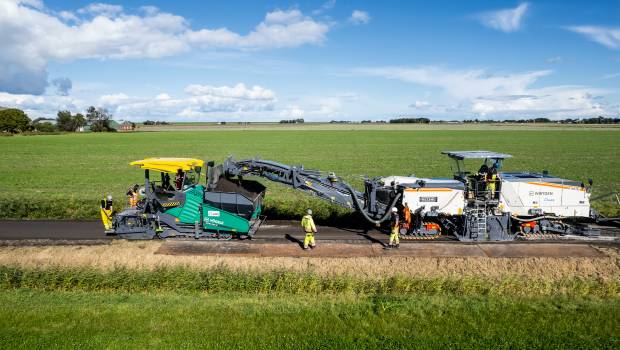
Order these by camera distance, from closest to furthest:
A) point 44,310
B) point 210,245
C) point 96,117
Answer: point 44,310
point 210,245
point 96,117

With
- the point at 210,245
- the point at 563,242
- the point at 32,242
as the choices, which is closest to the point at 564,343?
the point at 563,242

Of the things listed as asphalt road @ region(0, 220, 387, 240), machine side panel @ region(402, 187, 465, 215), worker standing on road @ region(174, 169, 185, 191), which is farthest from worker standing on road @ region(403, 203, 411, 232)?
worker standing on road @ region(174, 169, 185, 191)

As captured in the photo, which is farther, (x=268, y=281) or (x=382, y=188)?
(x=382, y=188)

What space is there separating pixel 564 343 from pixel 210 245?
34.9ft

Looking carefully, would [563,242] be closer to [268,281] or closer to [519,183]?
[519,183]

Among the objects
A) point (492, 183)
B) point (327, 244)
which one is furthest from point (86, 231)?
point (492, 183)

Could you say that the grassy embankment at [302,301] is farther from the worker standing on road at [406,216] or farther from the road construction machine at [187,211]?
the worker standing on road at [406,216]

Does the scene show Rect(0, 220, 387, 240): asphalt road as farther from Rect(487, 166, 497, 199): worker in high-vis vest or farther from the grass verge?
the grass verge

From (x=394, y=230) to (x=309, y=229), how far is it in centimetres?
290

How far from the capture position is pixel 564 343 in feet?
28.9

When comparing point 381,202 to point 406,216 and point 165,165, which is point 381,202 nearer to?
point 406,216

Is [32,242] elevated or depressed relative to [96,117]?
depressed

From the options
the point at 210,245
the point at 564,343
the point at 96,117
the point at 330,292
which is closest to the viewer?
the point at 564,343

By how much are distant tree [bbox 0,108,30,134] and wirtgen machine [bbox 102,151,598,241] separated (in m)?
106
